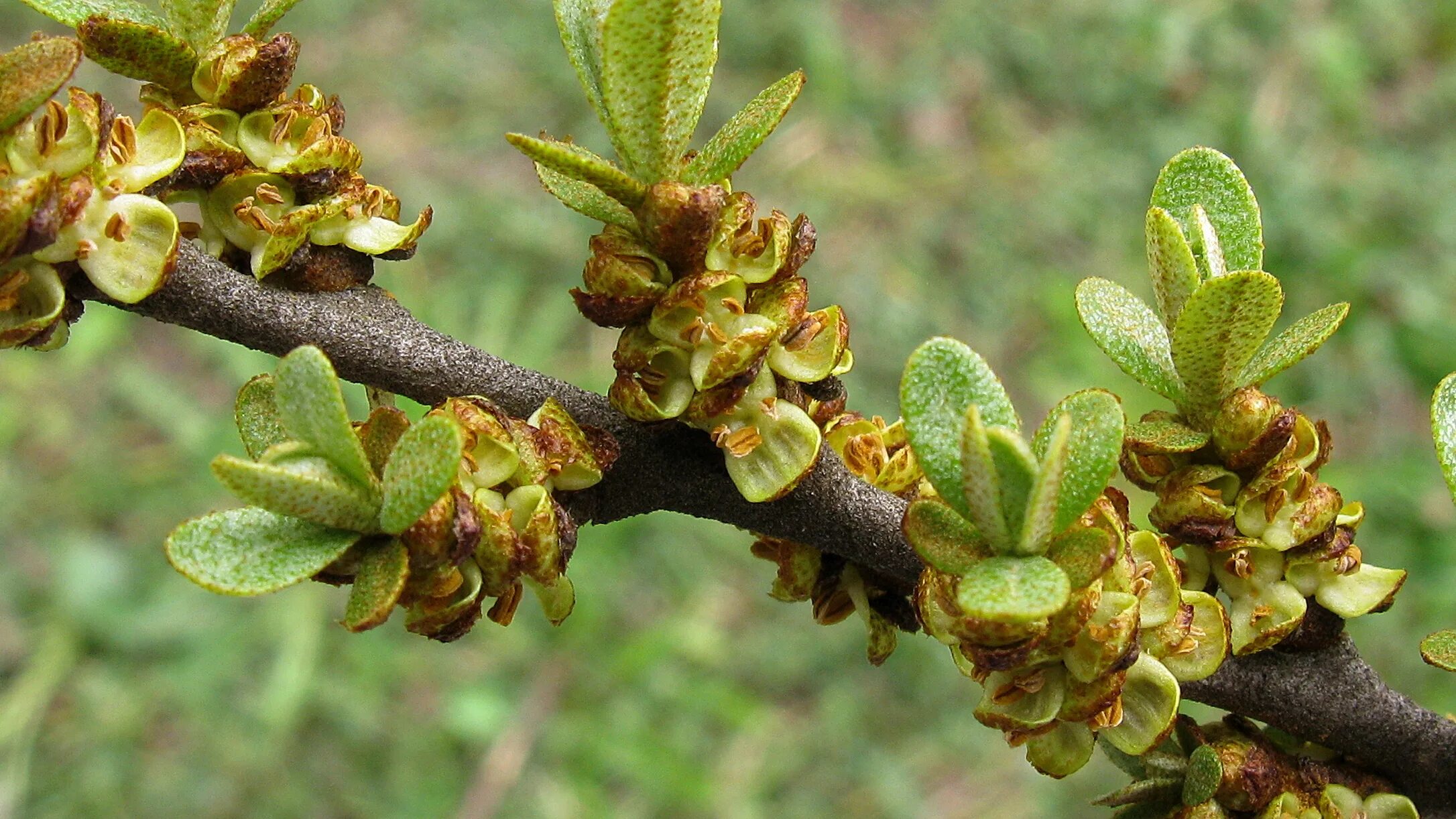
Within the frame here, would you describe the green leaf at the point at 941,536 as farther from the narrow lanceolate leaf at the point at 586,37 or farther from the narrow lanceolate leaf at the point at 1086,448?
the narrow lanceolate leaf at the point at 586,37

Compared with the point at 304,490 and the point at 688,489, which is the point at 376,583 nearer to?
the point at 304,490

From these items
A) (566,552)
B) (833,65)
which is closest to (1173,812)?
(566,552)

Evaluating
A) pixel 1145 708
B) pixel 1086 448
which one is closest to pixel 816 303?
pixel 1145 708

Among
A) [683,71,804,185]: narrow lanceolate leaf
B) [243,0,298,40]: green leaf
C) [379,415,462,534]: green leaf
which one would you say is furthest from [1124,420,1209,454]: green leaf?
[243,0,298,40]: green leaf

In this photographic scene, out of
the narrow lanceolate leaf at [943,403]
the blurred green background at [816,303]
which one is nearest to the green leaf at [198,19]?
the narrow lanceolate leaf at [943,403]

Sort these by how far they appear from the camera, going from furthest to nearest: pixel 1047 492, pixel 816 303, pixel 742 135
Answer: pixel 816 303, pixel 742 135, pixel 1047 492
